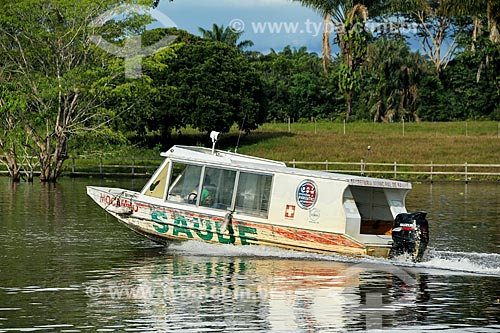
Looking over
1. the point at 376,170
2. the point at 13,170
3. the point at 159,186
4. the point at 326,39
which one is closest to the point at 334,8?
the point at 326,39

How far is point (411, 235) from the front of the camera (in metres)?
19.7

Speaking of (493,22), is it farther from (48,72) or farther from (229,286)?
(229,286)

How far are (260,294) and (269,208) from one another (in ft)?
15.3

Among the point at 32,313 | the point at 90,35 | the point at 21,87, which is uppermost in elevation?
the point at 90,35

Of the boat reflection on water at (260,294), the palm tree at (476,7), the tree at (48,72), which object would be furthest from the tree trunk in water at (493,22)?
the boat reflection on water at (260,294)

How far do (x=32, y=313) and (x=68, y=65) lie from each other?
124ft

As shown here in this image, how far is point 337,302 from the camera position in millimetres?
16156

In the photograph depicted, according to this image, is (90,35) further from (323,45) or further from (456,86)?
(456,86)

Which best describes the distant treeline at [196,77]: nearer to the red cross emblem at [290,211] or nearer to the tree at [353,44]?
the tree at [353,44]

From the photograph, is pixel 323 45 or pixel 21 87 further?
pixel 323 45

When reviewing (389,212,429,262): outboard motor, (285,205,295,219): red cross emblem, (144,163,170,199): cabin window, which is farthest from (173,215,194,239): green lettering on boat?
(389,212,429,262): outboard motor

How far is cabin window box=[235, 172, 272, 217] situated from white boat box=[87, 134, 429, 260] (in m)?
0.02

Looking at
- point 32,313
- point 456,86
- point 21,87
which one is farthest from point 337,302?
point 456,86

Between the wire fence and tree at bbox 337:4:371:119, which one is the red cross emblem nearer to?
the wire fence
